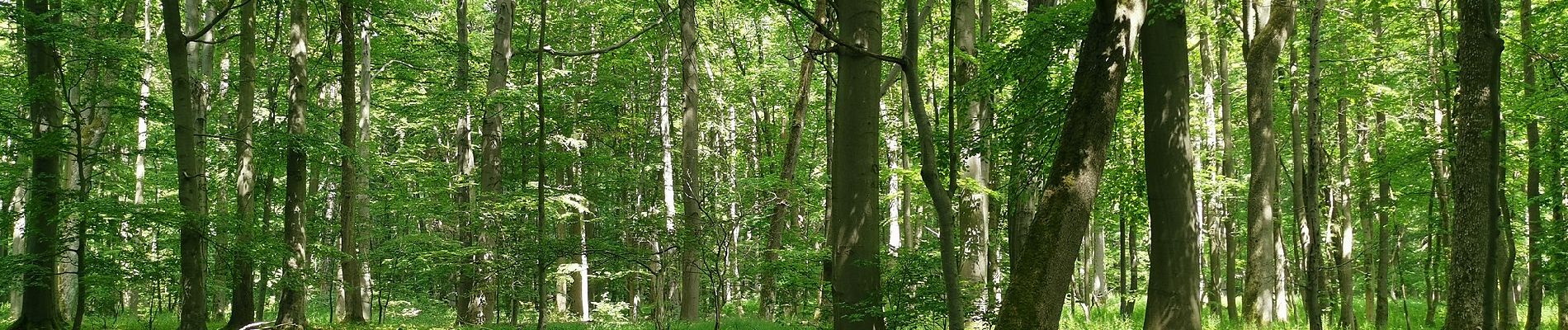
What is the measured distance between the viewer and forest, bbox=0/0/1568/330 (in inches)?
277

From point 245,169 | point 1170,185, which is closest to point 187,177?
point 245,169

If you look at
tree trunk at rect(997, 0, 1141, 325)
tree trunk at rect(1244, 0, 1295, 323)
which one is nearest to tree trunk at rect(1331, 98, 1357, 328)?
tree trunk at rect(1244, 0, 1295, 323)

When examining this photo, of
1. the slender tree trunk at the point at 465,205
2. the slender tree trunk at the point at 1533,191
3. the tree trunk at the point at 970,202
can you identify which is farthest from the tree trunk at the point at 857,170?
the slender tree trunk at the point at 1533,191

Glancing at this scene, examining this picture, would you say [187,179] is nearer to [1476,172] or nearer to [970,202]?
[970,202]

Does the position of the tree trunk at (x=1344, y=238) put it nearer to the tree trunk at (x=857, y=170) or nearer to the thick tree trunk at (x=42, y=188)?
the tree trunk at (x=857, y=170)

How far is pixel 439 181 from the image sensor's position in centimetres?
1841

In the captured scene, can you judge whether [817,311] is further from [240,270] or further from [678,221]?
[240,270]

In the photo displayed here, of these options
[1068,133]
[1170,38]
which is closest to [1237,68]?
[1170,38]

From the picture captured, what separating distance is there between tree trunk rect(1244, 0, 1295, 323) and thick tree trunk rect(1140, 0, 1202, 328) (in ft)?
12.0

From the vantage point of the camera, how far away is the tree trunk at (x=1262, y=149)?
10.5 meters

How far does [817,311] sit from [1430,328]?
1149 centimetres

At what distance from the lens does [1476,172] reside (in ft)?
22.6

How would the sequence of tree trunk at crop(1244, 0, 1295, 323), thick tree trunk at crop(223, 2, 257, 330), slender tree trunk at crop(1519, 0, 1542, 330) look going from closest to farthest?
thick tree trunk at crop(223, 2, 257, 330)
tree trunk at crop(1244, 0, 1295, 323)
slender tree trunk at crop(1519, 0, 1542, 330)

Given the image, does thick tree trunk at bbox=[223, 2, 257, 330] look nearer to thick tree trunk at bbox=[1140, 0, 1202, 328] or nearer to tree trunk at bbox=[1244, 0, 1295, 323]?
thick tree trunk at bbox=[1140, 0, 1202, 328]
